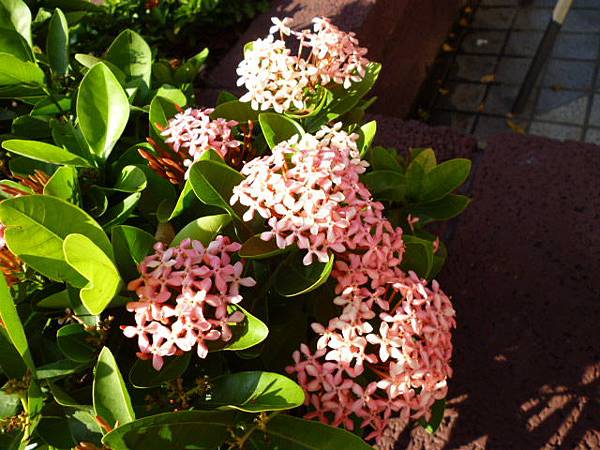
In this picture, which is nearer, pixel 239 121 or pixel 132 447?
pixel 132 447

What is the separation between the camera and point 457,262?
1.65m

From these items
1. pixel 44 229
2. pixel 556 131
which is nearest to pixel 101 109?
pixel 44 229

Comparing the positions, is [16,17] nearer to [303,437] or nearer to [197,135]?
[197,135]

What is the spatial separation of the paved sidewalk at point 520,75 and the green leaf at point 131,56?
87.2 inches

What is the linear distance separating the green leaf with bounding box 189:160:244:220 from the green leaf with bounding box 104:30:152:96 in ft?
2.13

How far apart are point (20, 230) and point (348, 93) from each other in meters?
0.82

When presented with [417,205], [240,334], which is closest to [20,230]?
[240,334]

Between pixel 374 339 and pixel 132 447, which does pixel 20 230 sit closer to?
pixel 132 447

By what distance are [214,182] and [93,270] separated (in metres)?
0.28

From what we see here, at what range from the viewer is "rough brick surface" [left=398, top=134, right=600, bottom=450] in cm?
137

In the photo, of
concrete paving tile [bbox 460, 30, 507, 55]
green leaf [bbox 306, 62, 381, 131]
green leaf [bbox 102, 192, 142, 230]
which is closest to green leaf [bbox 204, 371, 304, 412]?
green leaf [bbox 102, 192, 142, 230]

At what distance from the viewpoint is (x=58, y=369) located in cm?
101

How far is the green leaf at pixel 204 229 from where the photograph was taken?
3.36 ft

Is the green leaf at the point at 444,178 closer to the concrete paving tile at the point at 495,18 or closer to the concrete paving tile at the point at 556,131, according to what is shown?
the concrete paving tile at the point at 556,131
